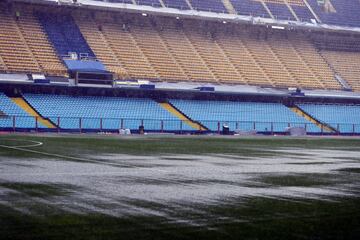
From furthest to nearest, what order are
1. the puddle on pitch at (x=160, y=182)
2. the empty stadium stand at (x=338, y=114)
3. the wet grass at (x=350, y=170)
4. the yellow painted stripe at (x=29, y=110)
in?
the empty stadium stand at (x=338, y=114)
the yellow painted stripe at (x=29, y=110)
the wet grass at (x=350, y=170)
the puddle on pitch at (x=160, y=182)

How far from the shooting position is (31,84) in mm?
44625

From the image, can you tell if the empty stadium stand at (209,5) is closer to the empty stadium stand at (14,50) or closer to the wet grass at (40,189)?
the empty stadium stand at (14,50)

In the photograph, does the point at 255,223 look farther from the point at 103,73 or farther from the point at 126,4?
the point at 126,4

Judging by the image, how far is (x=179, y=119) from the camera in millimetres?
48531

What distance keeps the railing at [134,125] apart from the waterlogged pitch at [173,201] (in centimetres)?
2590

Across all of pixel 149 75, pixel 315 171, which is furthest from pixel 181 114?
pixel 315 171

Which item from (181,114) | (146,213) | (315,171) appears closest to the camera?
(146,213)

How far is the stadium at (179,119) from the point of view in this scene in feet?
26.8

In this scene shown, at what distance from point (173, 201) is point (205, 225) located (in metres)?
2.03

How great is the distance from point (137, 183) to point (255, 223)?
4.56m

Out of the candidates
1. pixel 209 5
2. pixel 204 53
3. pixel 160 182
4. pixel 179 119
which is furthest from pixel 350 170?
pixel 209 5

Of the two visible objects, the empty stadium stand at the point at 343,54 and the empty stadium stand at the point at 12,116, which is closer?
the empty stadium stand at the point at 12,116

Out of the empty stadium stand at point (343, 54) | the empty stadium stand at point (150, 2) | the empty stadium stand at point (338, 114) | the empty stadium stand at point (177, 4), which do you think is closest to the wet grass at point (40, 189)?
the empty stadium stand at point (150, 2)

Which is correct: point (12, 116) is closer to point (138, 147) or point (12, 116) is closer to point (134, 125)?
point (134, 125)
